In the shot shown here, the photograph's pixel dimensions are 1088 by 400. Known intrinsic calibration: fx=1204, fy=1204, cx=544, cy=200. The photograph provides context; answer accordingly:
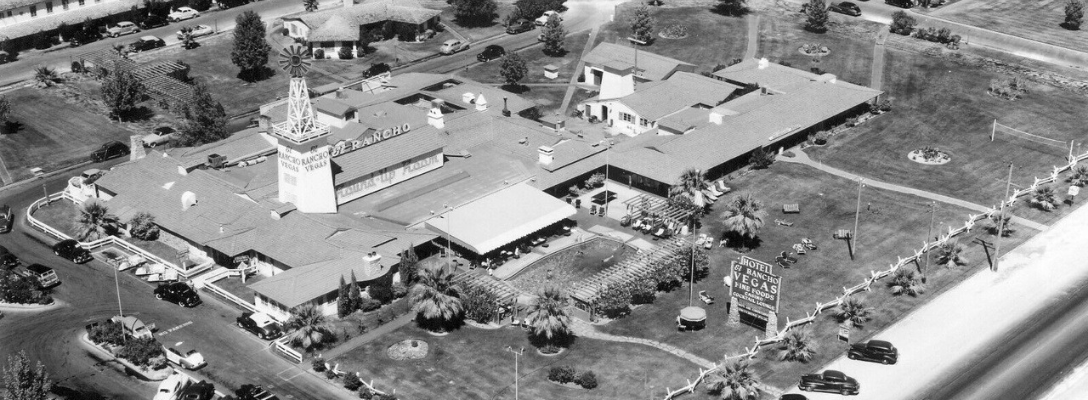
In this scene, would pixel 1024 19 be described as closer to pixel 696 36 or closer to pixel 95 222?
pixel 696 36

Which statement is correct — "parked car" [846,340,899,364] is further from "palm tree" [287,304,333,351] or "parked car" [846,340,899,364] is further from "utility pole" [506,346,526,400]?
"palm tree" [287,304,333,351]

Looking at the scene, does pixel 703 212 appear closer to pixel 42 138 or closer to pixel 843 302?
pixel 843 302

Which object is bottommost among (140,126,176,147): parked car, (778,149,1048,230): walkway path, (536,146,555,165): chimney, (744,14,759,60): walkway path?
(778,149,1048,230): walkway path

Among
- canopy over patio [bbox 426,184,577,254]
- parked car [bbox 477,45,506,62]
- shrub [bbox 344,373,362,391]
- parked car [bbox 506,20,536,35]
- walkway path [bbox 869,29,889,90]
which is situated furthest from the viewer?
parked car [bbox 506,20,536,35]

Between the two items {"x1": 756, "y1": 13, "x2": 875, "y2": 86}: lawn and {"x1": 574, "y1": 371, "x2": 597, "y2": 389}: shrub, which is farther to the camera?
{"x1": 756, "y1": 13, "x2": 875, "y2": 86}: lawn

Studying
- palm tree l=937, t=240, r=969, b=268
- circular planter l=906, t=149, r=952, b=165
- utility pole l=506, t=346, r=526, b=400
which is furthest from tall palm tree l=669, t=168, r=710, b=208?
circular planter l=906, t=149, r=952, b=165

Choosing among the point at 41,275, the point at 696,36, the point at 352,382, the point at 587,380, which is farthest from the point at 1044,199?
the point at 41,275

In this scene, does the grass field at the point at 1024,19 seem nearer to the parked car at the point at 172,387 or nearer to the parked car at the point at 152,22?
the parked car at the point at 152,22

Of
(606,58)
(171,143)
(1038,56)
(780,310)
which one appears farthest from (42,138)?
(1038,56)
